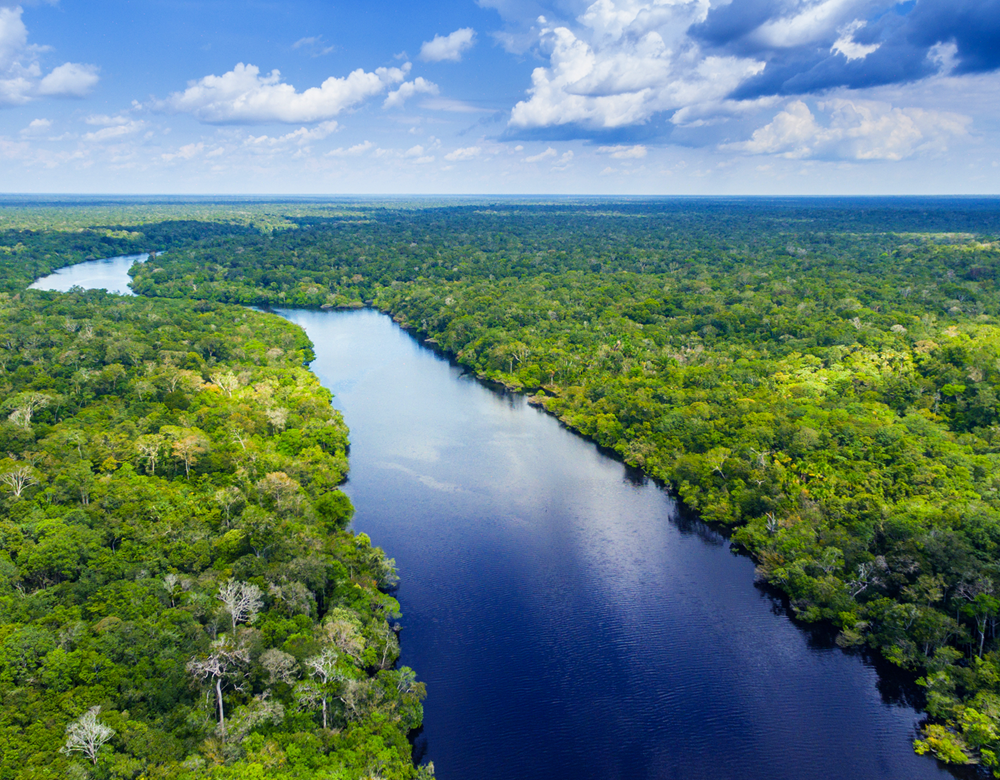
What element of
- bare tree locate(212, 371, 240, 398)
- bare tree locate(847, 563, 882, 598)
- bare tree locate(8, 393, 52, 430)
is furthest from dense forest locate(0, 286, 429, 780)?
bare tree locate(847, 563, 882, 598)

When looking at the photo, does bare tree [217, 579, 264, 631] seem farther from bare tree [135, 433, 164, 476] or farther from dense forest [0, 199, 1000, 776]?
bare tree [135, 433, 164, 476]

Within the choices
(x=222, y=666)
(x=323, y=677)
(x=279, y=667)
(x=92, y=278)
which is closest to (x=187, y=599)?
(x=222, y=666)

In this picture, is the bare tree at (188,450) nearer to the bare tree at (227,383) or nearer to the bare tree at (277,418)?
the bare tree at (277,418)

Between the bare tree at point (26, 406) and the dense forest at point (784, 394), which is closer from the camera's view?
the dense forest at point (784, 394)

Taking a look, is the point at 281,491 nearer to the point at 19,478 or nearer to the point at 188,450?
the point at 188,450

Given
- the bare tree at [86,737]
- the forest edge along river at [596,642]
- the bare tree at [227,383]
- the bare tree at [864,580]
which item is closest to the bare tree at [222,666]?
the bare tree at [86,737]
